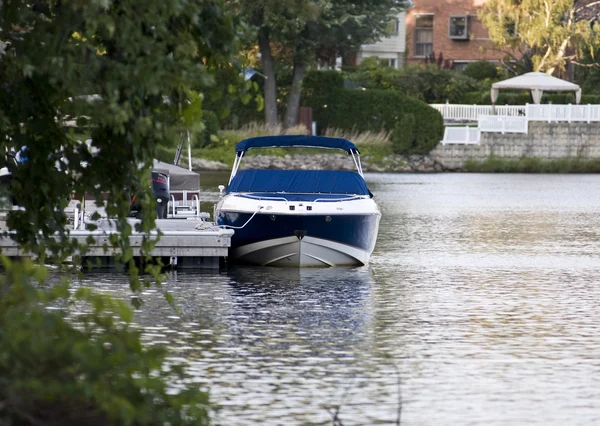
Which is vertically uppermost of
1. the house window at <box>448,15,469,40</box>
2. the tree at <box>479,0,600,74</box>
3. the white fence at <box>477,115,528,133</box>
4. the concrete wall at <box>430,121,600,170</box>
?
the house window at <box>448,15,469,40</box>

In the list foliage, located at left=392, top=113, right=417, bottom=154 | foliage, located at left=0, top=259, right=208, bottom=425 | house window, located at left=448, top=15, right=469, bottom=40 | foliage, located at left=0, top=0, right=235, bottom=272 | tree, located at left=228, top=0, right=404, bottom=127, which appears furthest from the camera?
house window, located at left=448, top=15, right=469, bottom=40

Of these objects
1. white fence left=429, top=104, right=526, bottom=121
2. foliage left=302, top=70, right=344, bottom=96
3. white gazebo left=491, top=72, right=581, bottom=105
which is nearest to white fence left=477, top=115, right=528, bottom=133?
white fence left=429, top=104, right=526, bottom=121

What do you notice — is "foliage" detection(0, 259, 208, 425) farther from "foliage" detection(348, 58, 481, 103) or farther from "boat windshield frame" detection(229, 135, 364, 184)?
"foliage" detection(348, 58, 481, 103)

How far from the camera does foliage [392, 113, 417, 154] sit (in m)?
62.2

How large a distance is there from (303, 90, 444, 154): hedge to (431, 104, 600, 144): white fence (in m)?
1.09

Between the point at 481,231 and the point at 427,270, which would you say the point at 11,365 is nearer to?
the point at 427,270

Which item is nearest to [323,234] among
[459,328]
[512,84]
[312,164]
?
[459,328]

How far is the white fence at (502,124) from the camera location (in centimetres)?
6325

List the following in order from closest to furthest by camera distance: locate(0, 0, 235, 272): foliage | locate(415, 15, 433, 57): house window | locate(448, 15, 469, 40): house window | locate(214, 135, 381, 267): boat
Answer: locate(0, 0, 235, 272): foliage
locate(214, 135, 381, 267): boat
locate(448, 15, 469, 40): house window
locate(415, 15, 433, 57): house window

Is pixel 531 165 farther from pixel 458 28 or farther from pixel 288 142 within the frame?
pixel 288 142

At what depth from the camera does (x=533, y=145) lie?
64.5 metres

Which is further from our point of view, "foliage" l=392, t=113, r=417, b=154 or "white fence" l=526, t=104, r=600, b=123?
"white fence" l=526, t=104, r=600, b=123

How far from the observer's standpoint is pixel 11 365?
6.69 meters

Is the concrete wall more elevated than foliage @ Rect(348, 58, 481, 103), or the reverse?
foliage @ Rect(348, 58, 481, 103)
